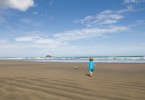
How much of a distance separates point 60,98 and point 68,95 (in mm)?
442

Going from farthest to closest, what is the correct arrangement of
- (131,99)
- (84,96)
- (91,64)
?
(91,64) < (84,96) < (131,99)

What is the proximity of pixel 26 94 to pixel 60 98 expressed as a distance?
137cm

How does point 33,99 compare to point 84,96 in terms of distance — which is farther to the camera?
point 84,96

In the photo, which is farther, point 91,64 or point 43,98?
point 91,64

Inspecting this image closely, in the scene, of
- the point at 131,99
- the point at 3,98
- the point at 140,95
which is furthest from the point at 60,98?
the point at 140,95

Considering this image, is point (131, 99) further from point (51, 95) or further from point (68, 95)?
point (51, 95)

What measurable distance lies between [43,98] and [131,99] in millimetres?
2876

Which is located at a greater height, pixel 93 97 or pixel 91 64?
pixel 91 64

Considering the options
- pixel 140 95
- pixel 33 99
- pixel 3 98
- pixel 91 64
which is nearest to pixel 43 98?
pixel 33 99

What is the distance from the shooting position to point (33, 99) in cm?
519

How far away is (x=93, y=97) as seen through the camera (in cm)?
542

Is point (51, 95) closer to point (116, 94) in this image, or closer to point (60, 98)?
point (60, 98)

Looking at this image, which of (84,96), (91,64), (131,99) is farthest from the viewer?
(91,64)

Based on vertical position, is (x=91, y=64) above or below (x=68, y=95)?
above
